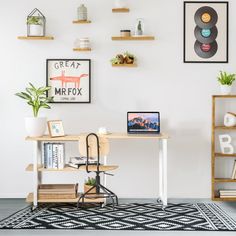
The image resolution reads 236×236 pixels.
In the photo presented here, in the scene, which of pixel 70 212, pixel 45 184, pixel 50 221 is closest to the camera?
pixel 50 221

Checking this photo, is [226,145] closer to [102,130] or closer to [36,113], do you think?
[102,130]

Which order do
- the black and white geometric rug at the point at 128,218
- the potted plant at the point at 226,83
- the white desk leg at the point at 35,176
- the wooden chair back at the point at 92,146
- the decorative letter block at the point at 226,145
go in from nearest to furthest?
the black and white geometric rug at the point at 128,218, the wooden chair back at the point at 92,146, the white desk leg at the point at 35,176, the potted plant at the point at 226,83, the decorative letter block at the point at 226,145

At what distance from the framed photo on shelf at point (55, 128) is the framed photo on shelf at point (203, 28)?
1594mm

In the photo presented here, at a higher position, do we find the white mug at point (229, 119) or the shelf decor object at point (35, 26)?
the shelf decor object at point (35, 26)

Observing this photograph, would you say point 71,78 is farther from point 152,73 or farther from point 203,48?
point 203,48

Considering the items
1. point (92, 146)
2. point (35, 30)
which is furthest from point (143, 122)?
point (35, 30)

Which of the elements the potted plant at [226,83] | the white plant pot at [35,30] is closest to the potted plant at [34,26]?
the white plant pot at [35,30]

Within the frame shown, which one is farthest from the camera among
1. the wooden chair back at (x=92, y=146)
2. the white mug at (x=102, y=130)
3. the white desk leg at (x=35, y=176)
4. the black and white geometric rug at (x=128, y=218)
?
the white mug at (x=102, y=130)

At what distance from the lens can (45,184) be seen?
5887 millimetres

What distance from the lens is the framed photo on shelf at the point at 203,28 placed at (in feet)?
20.2

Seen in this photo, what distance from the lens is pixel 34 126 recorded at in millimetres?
5730

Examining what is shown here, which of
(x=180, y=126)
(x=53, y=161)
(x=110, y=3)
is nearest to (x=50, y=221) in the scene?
(x=53, y=161)

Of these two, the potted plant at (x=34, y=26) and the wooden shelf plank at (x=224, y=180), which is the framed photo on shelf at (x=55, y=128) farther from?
the wooden shelf plank at (x=224, y=180)

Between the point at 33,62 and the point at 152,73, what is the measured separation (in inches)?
53.1
